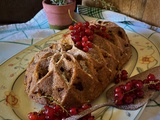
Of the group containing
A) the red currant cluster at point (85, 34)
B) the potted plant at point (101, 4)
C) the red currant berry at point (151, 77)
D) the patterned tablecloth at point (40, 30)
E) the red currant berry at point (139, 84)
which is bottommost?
the patterned tablecloth at point (40, 30)

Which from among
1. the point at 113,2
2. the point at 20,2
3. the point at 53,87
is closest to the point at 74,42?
the point at 53,87

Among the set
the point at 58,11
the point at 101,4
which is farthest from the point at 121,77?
the point at 101,4

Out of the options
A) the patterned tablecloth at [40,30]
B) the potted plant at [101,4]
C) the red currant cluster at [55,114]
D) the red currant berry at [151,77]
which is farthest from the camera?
the potted plant at [101,4]

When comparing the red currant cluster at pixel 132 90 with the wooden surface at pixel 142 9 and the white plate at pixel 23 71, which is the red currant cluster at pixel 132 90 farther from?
the wooden surface at pixel 142 9

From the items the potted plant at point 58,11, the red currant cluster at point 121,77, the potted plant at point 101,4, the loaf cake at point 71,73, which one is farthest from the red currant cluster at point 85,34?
the potted plant at point 101,4

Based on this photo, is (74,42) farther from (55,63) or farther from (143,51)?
(143,51)
